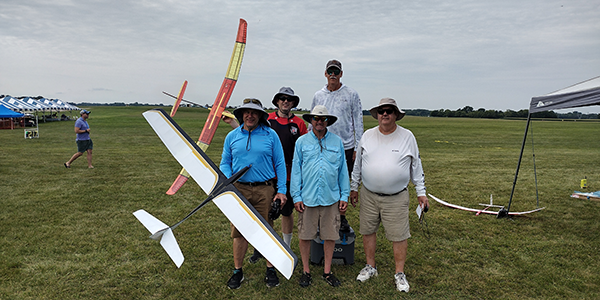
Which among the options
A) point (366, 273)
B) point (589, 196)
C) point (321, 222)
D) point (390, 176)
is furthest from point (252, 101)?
point (589, 196)

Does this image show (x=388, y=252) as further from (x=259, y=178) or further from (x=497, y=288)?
(x=259, y=178)

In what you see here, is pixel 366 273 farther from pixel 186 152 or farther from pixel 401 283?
pixel 186 152

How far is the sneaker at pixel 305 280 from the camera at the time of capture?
3166 mm

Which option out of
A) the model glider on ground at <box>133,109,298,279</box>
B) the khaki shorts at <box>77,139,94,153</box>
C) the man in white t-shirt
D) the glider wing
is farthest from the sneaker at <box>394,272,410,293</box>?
the khaki shorts at <box>77,139,94,153</box>

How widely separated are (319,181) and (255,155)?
2.20 feet

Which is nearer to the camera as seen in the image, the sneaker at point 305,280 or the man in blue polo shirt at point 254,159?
the man in blue polo shirt at point 254,159

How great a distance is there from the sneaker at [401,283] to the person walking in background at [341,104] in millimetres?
758

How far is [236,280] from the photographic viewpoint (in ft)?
10.4

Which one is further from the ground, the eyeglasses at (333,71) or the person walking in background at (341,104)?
the eyeglasses at (333,71)

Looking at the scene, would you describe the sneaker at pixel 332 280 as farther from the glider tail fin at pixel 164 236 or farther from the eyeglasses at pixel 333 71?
the eyeglasses at pixel 333 71

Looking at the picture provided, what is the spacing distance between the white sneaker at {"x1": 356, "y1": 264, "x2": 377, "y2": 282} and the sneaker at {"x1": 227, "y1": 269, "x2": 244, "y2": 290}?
4.10ft

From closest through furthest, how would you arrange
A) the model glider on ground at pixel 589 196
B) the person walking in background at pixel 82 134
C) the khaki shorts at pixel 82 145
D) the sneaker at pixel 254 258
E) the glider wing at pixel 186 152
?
the glider wing at pixel 186 152
the sneaker at pixel 254 258
the model glider on ground at pixel 589 196
the person walking in background at pixel 82 134
the khaki shorts at pixel 82 145

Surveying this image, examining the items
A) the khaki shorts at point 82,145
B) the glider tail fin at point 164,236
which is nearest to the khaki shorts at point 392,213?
the glider tail fin at point 164,236

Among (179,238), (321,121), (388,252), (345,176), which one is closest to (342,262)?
(388,252)
